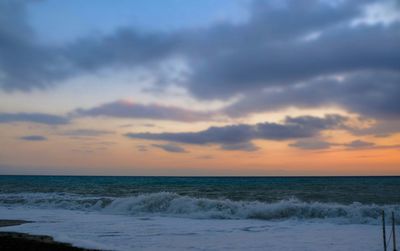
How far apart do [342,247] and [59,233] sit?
1040cm

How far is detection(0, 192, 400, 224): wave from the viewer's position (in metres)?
23.0

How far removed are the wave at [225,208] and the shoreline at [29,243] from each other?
408 inches

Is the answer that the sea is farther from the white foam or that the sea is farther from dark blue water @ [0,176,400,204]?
dark blue water @ [0,176,400,204]

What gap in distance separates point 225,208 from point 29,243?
13933mm

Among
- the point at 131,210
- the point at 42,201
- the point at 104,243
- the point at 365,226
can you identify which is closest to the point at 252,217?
the point at 365,226

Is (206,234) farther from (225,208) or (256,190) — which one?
(256,190)

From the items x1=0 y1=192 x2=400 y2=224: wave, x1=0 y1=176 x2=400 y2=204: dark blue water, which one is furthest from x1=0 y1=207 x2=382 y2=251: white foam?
x1=0 y1=176 x2=400 y2=204: dark blue water

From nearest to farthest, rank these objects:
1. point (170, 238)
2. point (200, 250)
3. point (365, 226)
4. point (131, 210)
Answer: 1. point (200, 250)
2. point (170, 238)
3. point (365, 226)
4. point (131, 210)

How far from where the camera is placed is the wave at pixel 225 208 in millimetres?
23047

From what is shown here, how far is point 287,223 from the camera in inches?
813

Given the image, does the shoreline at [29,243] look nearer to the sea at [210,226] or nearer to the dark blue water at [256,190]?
the sea at [210,226]

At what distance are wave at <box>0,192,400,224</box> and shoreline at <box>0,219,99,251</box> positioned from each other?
34.0ft

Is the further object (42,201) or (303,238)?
(42,201)

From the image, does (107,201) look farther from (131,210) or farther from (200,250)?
(200,250)
